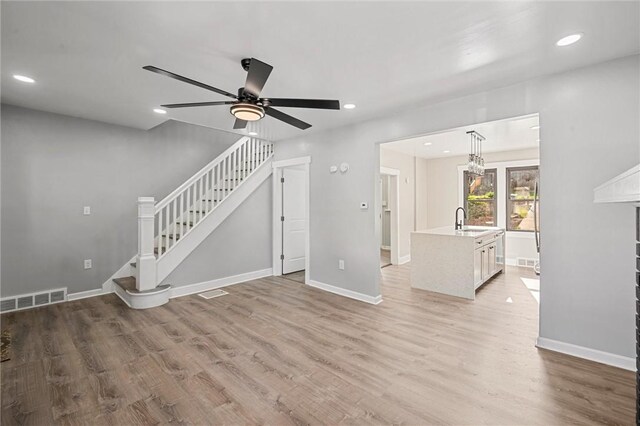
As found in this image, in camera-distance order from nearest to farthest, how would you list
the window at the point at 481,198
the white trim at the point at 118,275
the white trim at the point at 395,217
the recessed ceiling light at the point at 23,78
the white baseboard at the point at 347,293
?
the recessed ceiling light at the point at 23,78 < the white baseboard at the point at 347,293 < the white trim at the point at 118,275 < the white trim at the point at 395,217 < the window at the point at 481,198

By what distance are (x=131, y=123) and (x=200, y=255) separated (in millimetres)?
2287

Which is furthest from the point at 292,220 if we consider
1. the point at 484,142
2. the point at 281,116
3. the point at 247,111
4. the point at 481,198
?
the point at 481,198

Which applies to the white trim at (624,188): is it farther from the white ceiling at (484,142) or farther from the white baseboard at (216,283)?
the white baseboard at (216,283)

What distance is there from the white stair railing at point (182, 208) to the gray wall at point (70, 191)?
62cm

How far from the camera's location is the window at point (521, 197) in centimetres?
637

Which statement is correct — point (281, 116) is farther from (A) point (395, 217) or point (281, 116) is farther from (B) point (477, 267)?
(A) point (395, 217)

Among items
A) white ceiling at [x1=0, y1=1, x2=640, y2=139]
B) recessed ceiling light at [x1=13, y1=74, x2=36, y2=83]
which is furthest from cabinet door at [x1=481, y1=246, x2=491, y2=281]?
recessed ceiling light at [x1=13, y1=74, x2=36, y2=83]

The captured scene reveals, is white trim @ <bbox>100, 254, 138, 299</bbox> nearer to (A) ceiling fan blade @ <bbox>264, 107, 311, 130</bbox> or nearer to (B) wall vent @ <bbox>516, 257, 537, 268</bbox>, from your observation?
(A) ceiling fan blade @ <bbox>264, 107, 311, 130</bbox>

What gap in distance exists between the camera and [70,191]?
4.14m

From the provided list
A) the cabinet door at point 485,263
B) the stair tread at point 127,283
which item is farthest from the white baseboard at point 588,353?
the stair tread at point 127,283

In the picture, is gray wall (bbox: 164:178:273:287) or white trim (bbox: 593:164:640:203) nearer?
white trim (bbox: 593:164:640:203)

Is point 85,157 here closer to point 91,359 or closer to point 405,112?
point 91,359

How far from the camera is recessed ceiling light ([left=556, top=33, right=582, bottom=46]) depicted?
209cm

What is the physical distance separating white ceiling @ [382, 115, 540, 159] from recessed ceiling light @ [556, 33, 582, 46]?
74.2 inches
